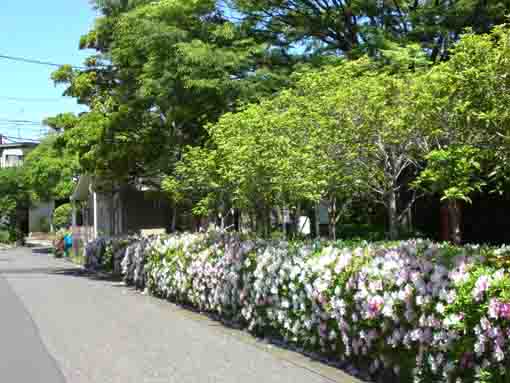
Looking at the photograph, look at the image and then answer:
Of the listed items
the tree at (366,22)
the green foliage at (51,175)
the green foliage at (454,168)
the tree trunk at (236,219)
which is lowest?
the tree trunk at (236,219)

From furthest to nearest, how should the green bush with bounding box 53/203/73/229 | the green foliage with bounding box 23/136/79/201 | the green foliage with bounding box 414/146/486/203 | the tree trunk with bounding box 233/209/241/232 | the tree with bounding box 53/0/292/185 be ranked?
the green bush with bounding box 53/203/73/229
the green foliage with bounding box 23/136/79/201
the tree trunk with bounding box 233/209/241/232
the tree with bounding box 53/0/292/185
the green foliage with bounding box 414/146/486/203

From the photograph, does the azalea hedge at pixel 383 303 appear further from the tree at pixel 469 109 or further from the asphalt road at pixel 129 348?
the tree at pixel 469 109

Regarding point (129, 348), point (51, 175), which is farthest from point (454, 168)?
point (51, 175)

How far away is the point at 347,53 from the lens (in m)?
19.4

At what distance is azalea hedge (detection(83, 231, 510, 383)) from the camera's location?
598 cm

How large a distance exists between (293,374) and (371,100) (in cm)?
483

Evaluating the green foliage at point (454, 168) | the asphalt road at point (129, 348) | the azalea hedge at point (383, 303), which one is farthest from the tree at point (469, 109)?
the asphalt road at point (129, 348)

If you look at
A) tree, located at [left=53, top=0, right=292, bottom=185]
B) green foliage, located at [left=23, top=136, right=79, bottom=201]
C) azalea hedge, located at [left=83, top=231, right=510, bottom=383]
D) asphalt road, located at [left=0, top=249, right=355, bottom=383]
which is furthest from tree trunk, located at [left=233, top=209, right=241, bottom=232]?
green foliage, located at [left=23, top=136, right=79, bottom=201]

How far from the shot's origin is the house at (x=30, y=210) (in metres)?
69.8

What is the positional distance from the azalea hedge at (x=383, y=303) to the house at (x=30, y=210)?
58693 millimetres

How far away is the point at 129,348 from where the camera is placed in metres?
9.99

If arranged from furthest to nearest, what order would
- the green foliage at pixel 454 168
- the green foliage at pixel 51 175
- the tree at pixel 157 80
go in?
1. the green foliage at pixel 51 175
2. the tree at pixel 157 80
3. the green foliage at pixel 454 168

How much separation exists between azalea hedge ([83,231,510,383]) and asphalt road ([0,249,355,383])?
0.43m

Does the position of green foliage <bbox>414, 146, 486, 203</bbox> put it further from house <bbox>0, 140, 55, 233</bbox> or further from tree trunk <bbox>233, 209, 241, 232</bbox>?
house <bbox>0, 140, 55, 233</bbox>
